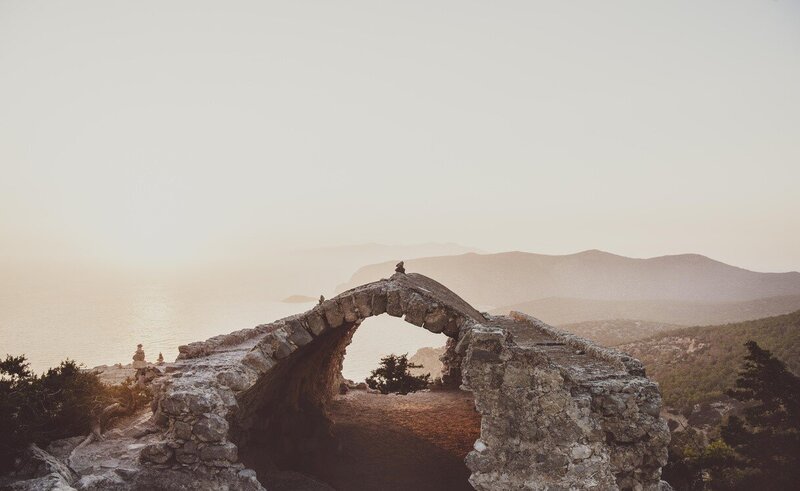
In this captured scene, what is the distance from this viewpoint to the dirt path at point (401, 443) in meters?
10.4

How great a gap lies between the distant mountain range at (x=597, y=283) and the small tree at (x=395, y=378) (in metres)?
49.5

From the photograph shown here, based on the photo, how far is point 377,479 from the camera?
10.4m

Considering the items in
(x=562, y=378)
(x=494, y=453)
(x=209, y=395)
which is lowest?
(x=494, y=453)

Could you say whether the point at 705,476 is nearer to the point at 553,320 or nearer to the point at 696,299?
the point at 553,320

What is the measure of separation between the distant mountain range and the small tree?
4954cm

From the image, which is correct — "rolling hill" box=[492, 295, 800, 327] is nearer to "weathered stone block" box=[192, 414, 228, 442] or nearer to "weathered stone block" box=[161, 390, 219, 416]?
"weathered stone block" box=[192, 414, 228, 442]

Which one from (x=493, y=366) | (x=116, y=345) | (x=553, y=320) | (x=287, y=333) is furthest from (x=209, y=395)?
(x=553, y=320)

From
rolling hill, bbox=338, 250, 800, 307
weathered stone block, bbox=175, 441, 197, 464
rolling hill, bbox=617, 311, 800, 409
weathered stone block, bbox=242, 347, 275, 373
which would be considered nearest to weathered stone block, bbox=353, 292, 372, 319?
weathered stone block, bbox=242, 347, 275, 373

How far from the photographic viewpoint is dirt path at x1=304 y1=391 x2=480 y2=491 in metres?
10.4

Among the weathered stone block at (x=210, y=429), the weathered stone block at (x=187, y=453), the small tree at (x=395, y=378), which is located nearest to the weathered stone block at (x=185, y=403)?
the weathered stone block at (x=210, y=429)

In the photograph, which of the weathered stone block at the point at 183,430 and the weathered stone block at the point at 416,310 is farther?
the weathered stone block at the point at 416,310

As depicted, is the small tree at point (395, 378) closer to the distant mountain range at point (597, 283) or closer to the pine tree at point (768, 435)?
the pine tree at point (768, 435)

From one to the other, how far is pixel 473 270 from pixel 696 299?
44.9 meters

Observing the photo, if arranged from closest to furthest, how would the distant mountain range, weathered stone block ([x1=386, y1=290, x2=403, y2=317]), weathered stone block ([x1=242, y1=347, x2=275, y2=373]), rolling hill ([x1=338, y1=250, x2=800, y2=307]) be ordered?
weathered stone block ([x1=242, y1=347, x2=275, y2=373]) → weathered stone block ([x1=386, y1=290, x2=403, y2=317]) → the distant mountain range → rolling hill ([x1=338, y1=250, x2=800, y2=307])
